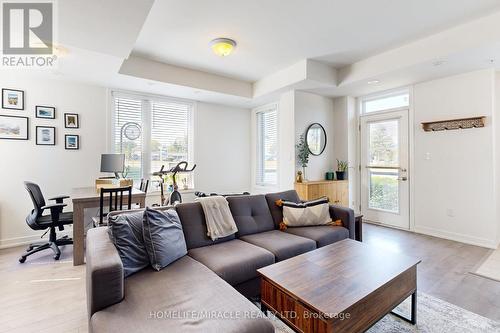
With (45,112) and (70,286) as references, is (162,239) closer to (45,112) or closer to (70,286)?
(70,286)

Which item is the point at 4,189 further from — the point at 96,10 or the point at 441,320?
the point at 441,320

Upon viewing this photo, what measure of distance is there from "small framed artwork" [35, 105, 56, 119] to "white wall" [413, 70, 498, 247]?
19.4 feet

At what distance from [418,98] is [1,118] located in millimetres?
6453

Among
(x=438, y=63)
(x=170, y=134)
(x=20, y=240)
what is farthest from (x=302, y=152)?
(x=20, y=240)

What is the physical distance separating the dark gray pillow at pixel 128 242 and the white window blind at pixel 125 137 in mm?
2913

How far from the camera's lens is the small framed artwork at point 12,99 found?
356cm

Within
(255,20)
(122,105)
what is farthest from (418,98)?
(122,105)

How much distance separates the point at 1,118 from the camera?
3539mm

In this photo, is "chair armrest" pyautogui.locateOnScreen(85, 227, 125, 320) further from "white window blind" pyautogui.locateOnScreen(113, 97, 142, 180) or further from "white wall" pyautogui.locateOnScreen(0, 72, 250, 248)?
"white window blind" pyautogui.locateOnScreen(113, 97, 142, 180)

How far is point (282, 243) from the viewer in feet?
7.97

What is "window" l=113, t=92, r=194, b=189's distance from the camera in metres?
4.48

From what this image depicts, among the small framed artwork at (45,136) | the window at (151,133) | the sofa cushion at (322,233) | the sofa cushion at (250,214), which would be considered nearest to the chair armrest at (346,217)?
the sofa cushion at (322,233)

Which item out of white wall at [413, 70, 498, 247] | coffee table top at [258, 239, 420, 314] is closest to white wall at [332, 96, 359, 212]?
white wall at [413, 70, 498, 247]

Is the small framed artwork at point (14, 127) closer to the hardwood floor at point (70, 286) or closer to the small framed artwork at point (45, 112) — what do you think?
the small framed artwork at point (45, 112)
